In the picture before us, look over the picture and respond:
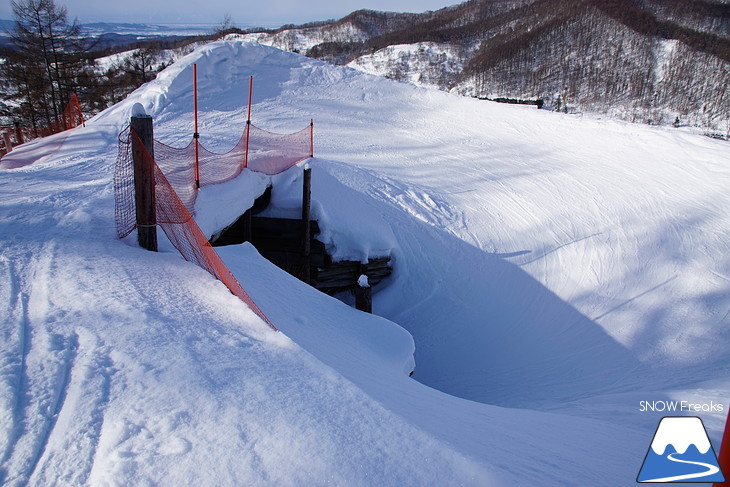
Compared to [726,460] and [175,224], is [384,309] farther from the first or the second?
[726,460]

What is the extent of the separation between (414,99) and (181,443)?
1783cm

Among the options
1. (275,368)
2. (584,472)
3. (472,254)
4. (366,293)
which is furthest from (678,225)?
(275,368)

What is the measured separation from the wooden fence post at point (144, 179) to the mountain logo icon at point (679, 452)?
431cm

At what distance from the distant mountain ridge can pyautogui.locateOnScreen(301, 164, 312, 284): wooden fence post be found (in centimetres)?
4990

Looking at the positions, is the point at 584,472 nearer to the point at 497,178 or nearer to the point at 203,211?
the point at 203,211

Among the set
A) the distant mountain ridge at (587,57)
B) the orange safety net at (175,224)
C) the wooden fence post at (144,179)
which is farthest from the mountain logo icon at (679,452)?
the distant mountain ridge at (587,57)

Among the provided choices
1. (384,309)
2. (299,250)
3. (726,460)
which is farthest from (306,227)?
(726,460)

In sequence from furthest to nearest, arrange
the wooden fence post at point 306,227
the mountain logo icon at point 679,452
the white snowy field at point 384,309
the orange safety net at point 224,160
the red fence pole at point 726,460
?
the wooden fence post at point 306,227, the orange safety net at point 224,160, the white snowy field at point 384,309, the mountain logo icon at point 679,452, the red fence pole at point 726,460

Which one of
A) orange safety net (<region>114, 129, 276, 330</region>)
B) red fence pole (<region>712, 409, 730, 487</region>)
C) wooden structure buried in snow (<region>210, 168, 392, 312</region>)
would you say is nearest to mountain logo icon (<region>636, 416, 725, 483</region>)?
red fence pole (<region>712, 409, 730, 487</region>)

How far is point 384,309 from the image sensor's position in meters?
9.10

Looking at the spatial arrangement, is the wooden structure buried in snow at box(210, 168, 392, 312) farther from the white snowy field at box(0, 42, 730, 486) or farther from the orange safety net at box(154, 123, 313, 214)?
the orange safety net at box(154, 123, 313, 214)

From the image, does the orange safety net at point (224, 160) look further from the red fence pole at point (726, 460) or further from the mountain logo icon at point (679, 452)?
the red fence pole at point (726, 460)

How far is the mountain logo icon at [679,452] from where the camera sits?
1.77 m

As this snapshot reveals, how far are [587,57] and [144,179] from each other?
8396 centimetres
